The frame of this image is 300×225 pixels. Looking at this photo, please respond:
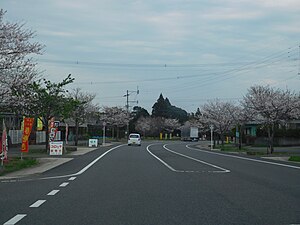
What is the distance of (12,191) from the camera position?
39.4 feet

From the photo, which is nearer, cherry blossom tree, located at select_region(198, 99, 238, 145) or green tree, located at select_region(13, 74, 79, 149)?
green tree, located at select_region(13, 74, 79, 149)

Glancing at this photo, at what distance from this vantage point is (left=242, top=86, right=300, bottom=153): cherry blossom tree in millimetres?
38531

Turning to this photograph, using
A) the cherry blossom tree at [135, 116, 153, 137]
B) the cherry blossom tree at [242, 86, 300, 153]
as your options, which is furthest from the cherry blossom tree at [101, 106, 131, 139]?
the cherry blossom tree at [242, 86, 300, 153]

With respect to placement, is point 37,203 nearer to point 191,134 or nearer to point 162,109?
point 191,134

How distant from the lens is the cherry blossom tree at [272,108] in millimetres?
38531

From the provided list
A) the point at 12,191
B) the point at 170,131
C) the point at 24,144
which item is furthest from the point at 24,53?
the point at 170,131

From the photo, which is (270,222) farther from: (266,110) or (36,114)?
(266,110)

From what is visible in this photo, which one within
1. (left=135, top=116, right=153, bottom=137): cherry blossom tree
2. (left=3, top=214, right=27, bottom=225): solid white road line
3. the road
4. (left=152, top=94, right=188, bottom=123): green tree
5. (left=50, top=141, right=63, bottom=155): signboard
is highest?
(left=152, top=94, right=188, bottom=123): green tree

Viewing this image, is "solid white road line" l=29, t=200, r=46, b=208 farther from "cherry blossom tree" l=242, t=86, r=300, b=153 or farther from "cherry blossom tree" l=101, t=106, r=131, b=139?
"cherry blossom tree" l=101, t=106, r=131, b=139

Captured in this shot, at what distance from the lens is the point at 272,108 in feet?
127

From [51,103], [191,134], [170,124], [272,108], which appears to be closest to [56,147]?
[51,103]

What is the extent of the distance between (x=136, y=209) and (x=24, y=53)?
42.0 ft

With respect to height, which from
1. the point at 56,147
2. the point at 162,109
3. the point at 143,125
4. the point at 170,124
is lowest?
the point at 56,147

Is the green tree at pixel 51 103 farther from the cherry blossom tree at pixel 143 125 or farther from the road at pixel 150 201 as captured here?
the cherry blossom tree at pixel 143 125
